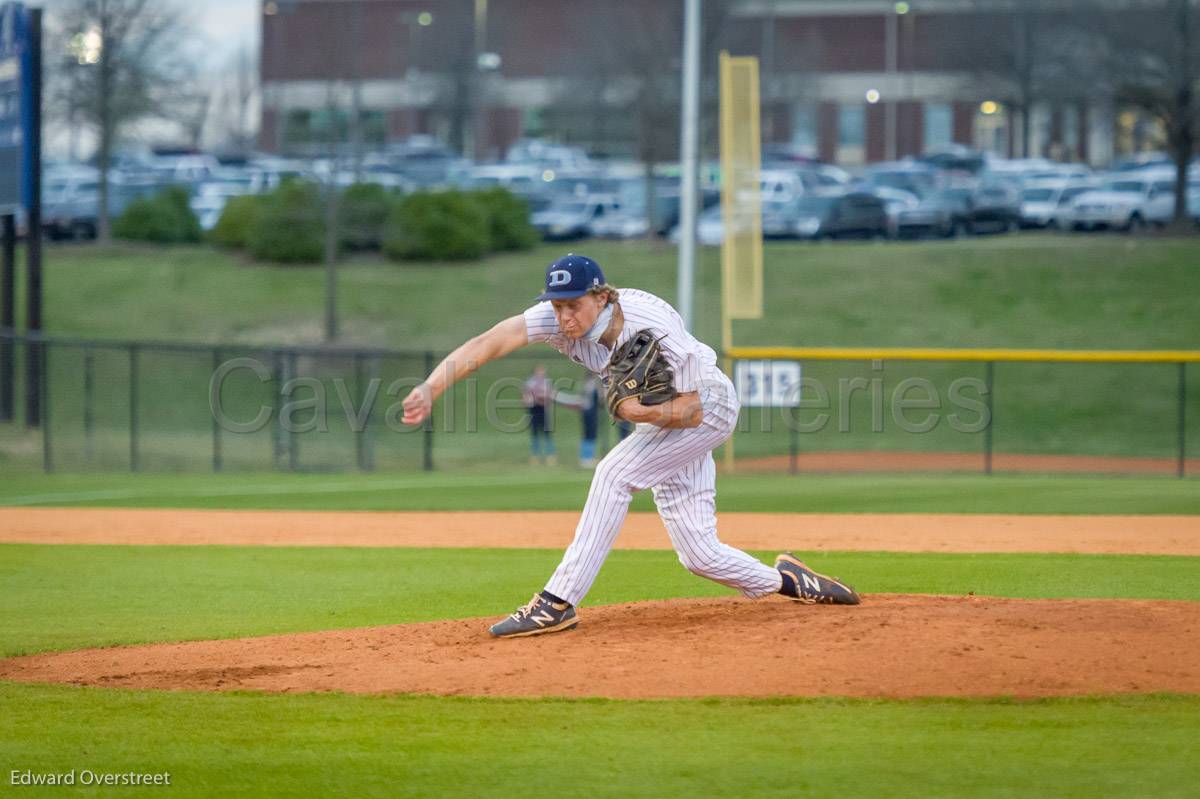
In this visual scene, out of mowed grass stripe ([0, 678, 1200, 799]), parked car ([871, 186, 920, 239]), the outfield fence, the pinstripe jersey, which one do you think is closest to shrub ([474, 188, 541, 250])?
the outfield fence

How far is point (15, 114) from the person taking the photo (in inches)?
887

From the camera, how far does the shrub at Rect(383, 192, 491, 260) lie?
3803cm

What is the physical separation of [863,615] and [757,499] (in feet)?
33.7

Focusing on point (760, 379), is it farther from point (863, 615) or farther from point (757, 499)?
point (863, 615)

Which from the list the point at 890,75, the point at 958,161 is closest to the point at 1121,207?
the point at 958,161

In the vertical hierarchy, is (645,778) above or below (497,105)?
below

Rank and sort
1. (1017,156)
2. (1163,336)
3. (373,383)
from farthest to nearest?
(1017,156)
(1163,336)
(373,383)

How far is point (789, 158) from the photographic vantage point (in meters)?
51.6

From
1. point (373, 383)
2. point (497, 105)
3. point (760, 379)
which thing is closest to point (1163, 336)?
point (760, 379)

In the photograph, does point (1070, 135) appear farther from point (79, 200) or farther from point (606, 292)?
point (606, 292)

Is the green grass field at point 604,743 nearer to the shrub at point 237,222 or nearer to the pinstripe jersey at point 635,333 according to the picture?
the pinstripe jersey at point 635,333

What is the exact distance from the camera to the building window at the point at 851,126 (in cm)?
6178

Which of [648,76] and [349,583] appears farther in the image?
[648,76]

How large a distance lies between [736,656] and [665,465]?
2.97 feet
